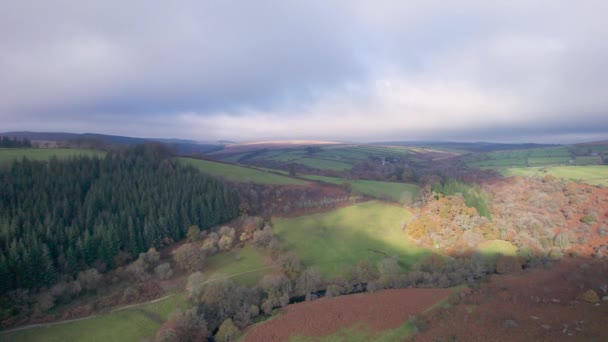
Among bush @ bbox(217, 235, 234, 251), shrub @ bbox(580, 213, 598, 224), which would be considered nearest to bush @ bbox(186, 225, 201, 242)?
bush @ bbox(217, 235, 234, 251)

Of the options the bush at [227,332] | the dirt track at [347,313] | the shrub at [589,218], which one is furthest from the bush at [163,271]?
the shrub at [589,218]

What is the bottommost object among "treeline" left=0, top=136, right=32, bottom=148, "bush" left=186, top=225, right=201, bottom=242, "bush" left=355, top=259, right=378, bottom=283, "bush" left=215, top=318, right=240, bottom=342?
"bush" left=215, top=318, right=240, bottom=342

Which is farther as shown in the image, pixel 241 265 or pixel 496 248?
pixel 496 248

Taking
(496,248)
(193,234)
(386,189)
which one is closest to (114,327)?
(193,234)

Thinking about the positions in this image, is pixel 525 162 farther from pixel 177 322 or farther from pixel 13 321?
pixel 13 321

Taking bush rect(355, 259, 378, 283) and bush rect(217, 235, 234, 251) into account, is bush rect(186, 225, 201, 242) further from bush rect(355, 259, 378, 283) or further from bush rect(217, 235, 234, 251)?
bush rect(355, 259, 378, 283)

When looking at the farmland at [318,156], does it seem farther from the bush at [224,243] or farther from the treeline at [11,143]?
the bush at [224,243]

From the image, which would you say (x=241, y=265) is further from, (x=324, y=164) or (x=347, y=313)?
(x=324, y=164)
